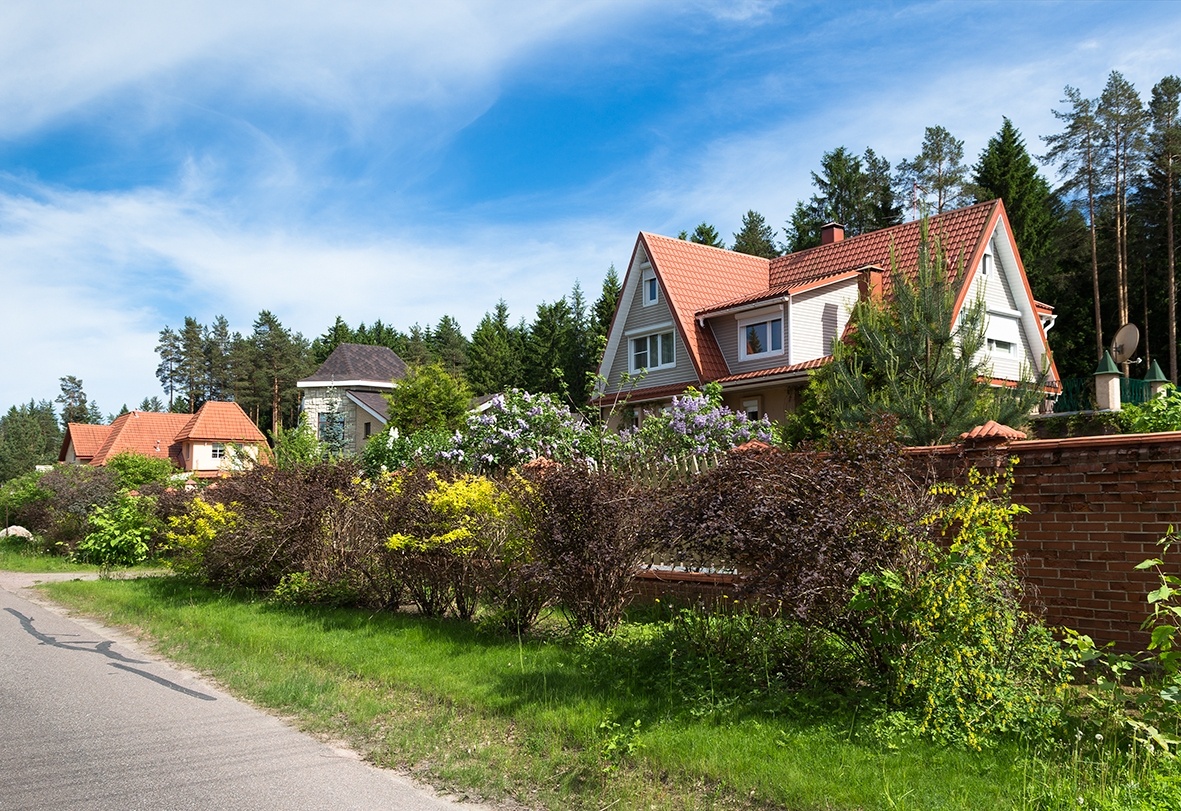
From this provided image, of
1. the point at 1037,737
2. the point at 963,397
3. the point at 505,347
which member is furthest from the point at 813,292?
the point at 505,347

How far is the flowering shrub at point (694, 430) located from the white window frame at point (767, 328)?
12.3m

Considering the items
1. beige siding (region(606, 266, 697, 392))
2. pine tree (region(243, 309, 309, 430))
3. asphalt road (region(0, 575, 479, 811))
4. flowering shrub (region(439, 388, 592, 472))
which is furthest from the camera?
pine tree (region(243, 309, 309, 430))

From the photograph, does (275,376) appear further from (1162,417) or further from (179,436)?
(1162,417)

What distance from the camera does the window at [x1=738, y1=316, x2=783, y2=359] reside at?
29109 millimetres

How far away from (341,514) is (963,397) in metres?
8.94

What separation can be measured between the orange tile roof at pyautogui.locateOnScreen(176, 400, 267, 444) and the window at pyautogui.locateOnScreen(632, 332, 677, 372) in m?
35.9

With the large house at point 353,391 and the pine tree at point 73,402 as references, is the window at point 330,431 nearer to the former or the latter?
the large house at point 353,391

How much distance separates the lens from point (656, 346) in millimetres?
32688

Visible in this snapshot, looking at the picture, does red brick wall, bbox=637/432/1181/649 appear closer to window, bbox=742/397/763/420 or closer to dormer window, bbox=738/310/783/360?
dormer window, bbox=738/310/783/360

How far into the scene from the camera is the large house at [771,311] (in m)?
28.3

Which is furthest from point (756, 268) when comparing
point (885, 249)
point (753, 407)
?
point (753, 407)

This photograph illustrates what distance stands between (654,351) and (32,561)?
67.3 ft

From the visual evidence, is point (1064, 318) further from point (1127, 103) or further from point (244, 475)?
point (244, 475)

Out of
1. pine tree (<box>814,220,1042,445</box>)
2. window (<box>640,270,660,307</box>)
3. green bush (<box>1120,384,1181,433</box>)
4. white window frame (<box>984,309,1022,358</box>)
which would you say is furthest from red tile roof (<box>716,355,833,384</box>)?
green bush (<box>1120,384,1181,433</box>)
